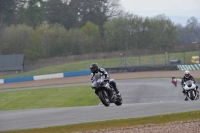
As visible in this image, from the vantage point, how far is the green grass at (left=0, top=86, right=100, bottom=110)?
111 feet

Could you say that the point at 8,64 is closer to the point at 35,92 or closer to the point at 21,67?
the point at 21,67

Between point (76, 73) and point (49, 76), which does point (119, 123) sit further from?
point (49, 76)

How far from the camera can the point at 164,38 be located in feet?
291

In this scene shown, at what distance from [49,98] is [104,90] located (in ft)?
63.7

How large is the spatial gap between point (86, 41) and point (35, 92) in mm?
45474

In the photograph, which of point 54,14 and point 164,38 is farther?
point 54,14

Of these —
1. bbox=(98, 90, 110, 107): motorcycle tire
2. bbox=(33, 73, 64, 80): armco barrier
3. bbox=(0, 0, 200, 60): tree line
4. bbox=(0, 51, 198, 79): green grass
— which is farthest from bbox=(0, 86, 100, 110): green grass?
bbox=(0, 0, 200, 60): tree line

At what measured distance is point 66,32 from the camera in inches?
3420

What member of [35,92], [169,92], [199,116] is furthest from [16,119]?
[35,92]

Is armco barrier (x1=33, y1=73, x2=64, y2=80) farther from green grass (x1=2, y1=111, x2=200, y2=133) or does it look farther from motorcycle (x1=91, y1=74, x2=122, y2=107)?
green grass (x1=2, y1=111, x2=200, y2=133)

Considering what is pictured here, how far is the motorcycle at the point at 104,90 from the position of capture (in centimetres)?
1839

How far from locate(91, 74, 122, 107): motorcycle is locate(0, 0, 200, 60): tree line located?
58.9 meters

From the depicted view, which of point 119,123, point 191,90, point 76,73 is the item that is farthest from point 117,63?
point 119,123

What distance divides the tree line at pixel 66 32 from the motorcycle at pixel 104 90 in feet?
193
